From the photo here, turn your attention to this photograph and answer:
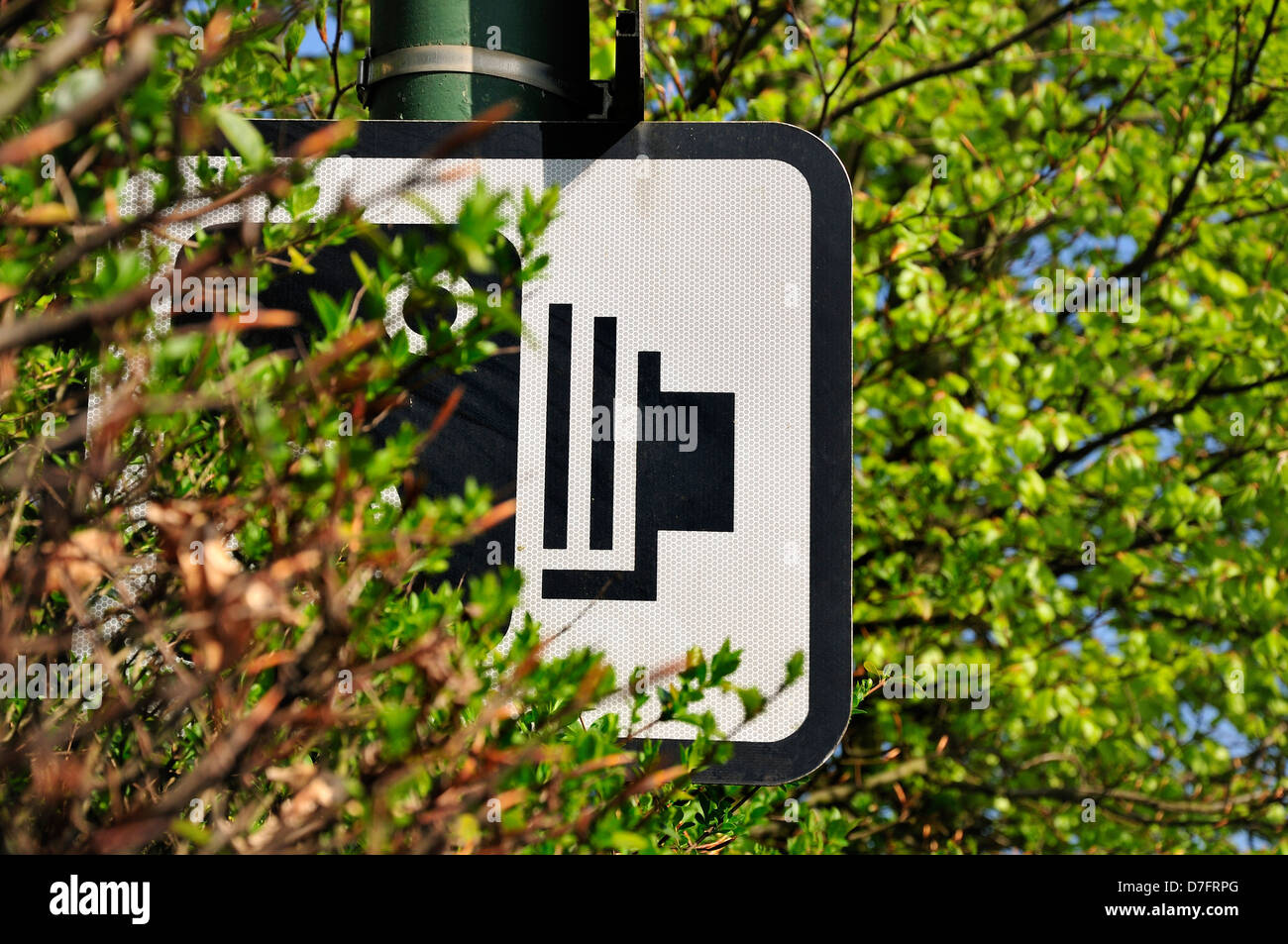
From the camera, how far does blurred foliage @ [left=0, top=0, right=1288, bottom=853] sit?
3.42ft

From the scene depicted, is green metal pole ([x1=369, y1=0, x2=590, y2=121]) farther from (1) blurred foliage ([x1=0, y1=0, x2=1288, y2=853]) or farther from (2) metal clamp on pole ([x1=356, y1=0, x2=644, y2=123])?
(1) blurred foliage ([x1=0, y1=0, x2=1288, y2=853])

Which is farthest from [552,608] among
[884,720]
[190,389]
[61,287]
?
[884,720]

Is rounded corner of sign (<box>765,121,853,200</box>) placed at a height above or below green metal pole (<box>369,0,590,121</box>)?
below

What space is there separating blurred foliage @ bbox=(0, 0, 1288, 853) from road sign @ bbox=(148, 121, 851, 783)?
0.11m

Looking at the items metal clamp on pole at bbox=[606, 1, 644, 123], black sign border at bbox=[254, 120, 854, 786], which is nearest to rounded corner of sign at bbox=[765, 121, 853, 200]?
black sign border at bbox=[254, 120, 854, 786]

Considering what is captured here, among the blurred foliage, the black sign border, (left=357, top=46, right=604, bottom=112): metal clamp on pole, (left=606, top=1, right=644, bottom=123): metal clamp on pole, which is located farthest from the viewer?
(left=357, top=46, right=604, bottom=112): metal clamp on pole

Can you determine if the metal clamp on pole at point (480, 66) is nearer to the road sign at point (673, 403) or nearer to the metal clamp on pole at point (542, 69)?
the metal clamp on pole at point (542, 69)

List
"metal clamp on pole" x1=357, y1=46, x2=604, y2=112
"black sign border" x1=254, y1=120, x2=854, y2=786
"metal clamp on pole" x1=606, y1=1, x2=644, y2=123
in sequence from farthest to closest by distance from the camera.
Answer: "metal clamp on pole" x1=357, y1=46, x2=604, y2=112
"metal clamp on pole" x1=606, y1=1, x2=644, y2=123
"black sign border" x1=254, y1=120, x2=854, y2=786

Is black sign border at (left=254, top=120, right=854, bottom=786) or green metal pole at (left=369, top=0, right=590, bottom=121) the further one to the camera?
green metal pole at (left=369, top=0, right=590, bottom=121)

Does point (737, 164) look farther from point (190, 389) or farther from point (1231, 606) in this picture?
point (1231, 606)

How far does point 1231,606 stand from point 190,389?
568cm

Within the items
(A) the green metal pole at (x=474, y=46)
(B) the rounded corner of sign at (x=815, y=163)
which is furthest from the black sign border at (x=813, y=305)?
(A) the green metal pole at (x=474, y=46)
